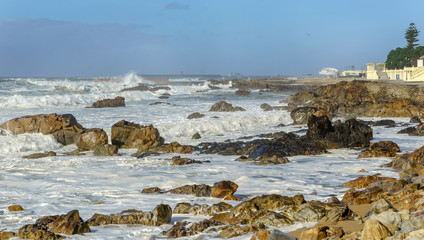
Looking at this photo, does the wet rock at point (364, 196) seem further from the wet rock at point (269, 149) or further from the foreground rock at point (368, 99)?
the foreground rock at point (368, 99)

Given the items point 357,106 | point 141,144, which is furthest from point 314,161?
point 357,106

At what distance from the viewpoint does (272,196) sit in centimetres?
700

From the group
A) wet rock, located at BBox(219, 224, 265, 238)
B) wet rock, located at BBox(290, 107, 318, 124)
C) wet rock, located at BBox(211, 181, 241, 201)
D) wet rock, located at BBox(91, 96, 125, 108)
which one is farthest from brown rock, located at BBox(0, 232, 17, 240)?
wet rock, located at BBox(91, 96, 125, 108)

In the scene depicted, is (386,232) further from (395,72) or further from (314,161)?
(395,72)

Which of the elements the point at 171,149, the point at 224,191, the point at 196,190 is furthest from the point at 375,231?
the point at 171,149

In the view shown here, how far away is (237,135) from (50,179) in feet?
31.6

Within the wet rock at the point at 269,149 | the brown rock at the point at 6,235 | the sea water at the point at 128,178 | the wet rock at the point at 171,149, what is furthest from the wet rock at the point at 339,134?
the brown rock at the point at 6,235

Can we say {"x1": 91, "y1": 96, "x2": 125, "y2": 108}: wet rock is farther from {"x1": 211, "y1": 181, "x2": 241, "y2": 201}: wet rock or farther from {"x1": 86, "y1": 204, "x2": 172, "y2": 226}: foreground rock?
{"x1": 86, "y1": 204, "x2": 172, "y2": 226}: foreground rock

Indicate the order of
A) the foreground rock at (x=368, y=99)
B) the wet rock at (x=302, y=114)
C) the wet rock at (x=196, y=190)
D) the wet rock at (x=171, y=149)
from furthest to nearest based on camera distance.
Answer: the foreground rock at (x=368, y=99) < the wet rock at (x=302, y=114) < the wet rock at (x=171, y=149) < the wet rock at (x=196, y=190)

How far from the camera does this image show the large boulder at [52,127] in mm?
16141

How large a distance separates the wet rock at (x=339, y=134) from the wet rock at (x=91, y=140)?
6657 mm

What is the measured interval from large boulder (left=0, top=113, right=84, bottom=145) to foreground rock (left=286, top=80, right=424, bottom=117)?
589 inches

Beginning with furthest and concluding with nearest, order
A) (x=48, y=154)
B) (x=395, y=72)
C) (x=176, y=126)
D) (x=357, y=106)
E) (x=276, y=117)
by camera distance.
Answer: (x=395, y=72) → (x=357, y=106) → (x=276, y=117) → (x=176, y=126) → (x=48, y=154)

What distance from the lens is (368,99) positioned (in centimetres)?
2953
